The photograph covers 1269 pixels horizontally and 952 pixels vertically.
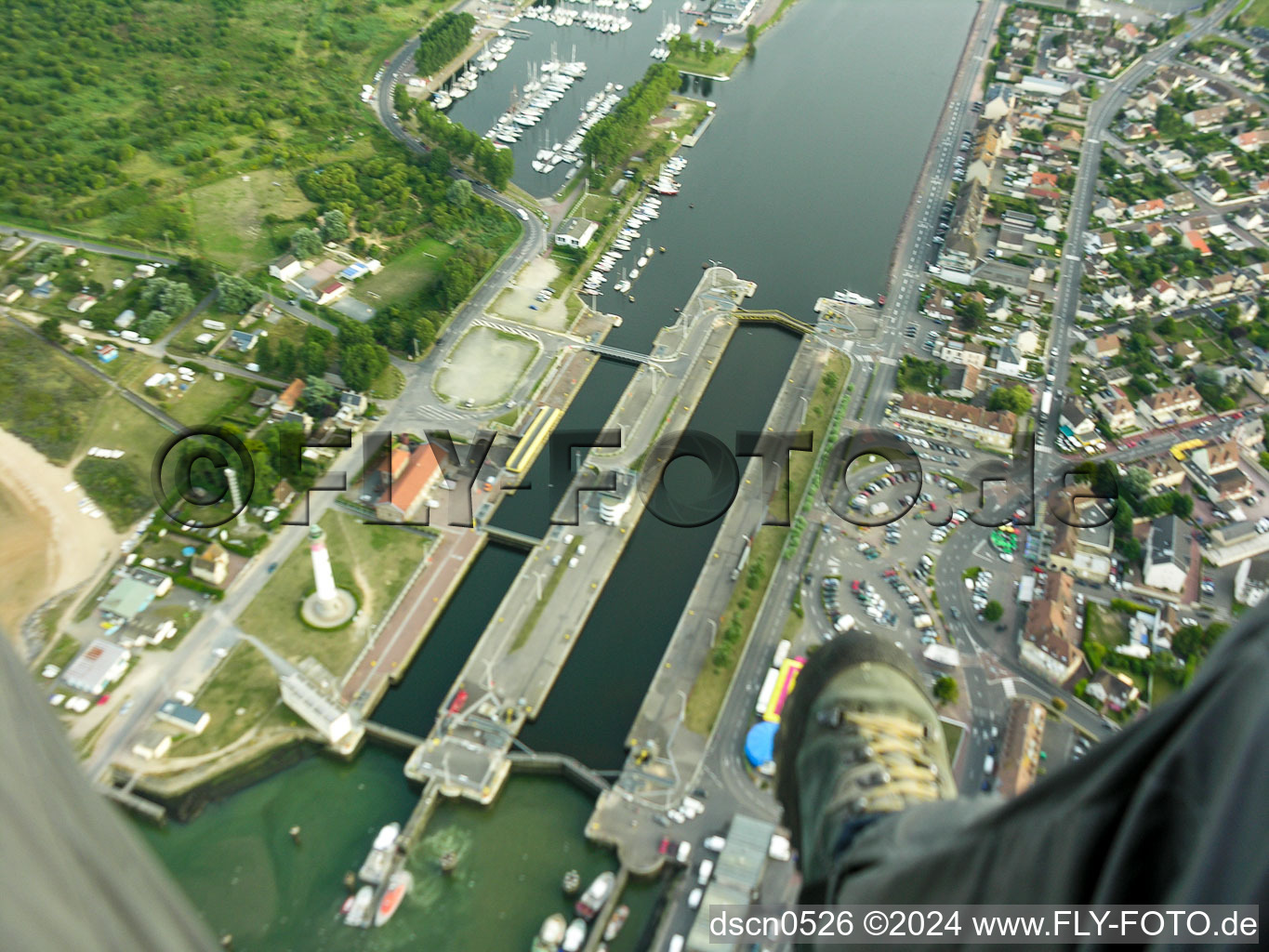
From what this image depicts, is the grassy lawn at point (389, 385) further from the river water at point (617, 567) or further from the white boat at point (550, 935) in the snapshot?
the white boat at point (550, 935)

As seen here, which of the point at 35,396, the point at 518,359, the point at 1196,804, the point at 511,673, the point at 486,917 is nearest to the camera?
the point at 1196,804

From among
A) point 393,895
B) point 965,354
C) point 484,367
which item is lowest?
point 393,895

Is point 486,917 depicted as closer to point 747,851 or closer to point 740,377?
point 747,851

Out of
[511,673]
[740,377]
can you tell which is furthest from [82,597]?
[740,377]

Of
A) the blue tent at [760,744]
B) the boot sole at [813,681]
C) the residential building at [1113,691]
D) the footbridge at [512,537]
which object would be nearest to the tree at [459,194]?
the footbridge at [512,537]

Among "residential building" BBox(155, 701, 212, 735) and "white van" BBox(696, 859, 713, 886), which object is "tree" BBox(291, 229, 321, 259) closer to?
"residential building" BBox(155, 701, 212, 735)

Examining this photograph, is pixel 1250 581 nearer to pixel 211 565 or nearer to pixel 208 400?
pixel 211 565

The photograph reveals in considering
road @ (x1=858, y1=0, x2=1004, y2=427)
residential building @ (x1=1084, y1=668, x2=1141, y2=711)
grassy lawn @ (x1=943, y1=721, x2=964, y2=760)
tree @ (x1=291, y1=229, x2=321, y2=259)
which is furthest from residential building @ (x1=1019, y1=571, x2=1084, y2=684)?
tree @ (x1=291, y1=229, x2=321, y2=259)

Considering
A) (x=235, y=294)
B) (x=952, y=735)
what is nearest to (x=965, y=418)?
(x=952, y=735)
